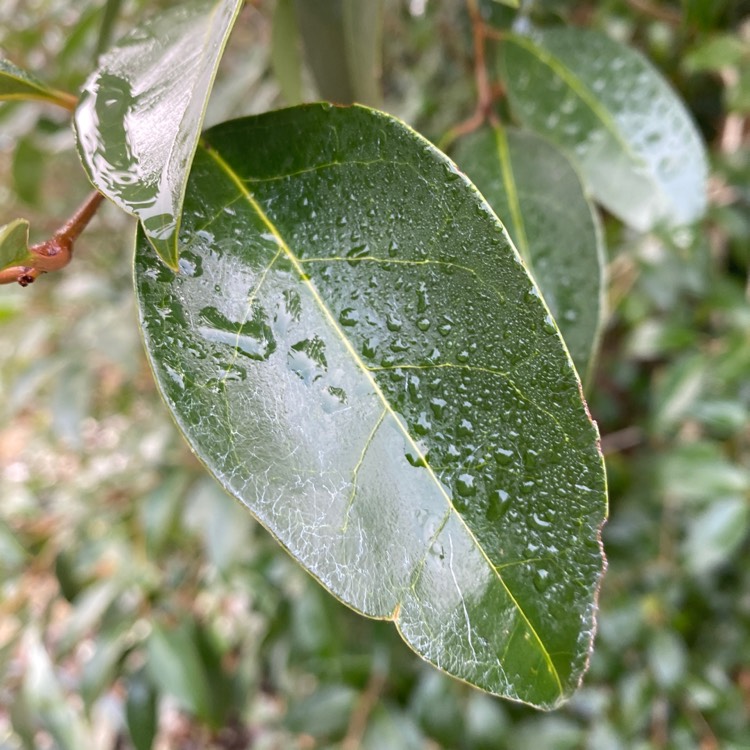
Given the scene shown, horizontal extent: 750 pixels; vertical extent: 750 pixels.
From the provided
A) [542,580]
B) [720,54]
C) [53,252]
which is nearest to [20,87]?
[53,252]

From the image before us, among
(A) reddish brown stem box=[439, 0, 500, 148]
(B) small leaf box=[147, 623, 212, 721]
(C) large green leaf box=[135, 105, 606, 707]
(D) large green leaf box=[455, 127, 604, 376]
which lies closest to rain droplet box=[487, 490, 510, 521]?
(C) large green leaf box=[135, 105, 606, 707]

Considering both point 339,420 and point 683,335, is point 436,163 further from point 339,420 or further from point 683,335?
point 683,335

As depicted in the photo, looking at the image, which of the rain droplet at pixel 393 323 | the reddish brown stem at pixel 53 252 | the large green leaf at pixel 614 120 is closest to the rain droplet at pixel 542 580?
the rain droplet at pixel 393 323

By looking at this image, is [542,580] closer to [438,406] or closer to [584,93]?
[438,406]

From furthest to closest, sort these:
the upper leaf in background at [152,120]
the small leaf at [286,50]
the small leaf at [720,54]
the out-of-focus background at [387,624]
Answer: the out-of-focus background at [387,624], the small leaf at [720,54], the small leaf at [286,50], the upper leaf in background at [152,120]

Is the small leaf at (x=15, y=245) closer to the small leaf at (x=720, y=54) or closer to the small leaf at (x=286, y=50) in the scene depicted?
the small leaf at (x=286, y=50)

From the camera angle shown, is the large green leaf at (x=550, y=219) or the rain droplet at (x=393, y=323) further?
the large green leaf at (x=550, y=219)

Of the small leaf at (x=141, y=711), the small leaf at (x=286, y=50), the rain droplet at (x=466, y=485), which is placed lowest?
the small leaf at (x=141, y=711)
